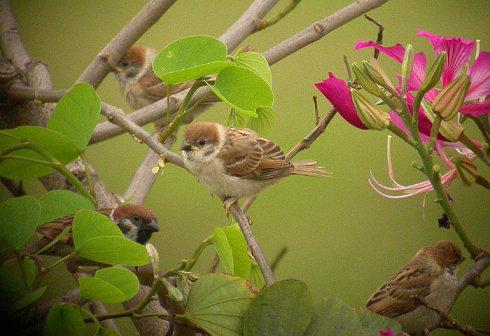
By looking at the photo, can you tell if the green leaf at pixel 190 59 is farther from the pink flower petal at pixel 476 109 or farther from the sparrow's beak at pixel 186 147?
the sparrow's beak at pixel 186 147

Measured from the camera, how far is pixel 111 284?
39 centimetres

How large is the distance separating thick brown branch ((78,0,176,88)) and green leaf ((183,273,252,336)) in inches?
12.2

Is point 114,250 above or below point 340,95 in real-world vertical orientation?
below

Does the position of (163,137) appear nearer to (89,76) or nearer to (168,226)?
(89,76)

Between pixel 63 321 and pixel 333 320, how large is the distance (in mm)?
147

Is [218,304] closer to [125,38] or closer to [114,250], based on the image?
[114,250]

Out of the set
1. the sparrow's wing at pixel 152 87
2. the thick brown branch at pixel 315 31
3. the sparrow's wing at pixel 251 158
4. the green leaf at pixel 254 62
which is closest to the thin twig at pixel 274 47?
the thick brown branch at pixel 315 31

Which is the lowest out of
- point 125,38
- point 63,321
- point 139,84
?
point 139,84

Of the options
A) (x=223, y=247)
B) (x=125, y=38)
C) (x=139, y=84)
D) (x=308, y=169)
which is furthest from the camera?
(x=139, y=84)

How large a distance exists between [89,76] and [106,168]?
0.46 metres

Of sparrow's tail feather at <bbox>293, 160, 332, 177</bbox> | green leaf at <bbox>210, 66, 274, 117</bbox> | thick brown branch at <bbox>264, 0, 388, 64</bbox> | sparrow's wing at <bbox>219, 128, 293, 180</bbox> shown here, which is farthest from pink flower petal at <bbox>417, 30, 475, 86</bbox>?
sparrow's wing at <bbox>219, 128, 293, 180</bbox>

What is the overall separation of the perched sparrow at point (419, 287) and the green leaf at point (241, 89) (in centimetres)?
26

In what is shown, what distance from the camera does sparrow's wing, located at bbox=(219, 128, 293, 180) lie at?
3.57 ft

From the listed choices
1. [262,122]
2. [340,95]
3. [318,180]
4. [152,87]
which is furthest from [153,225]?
[152,87]
